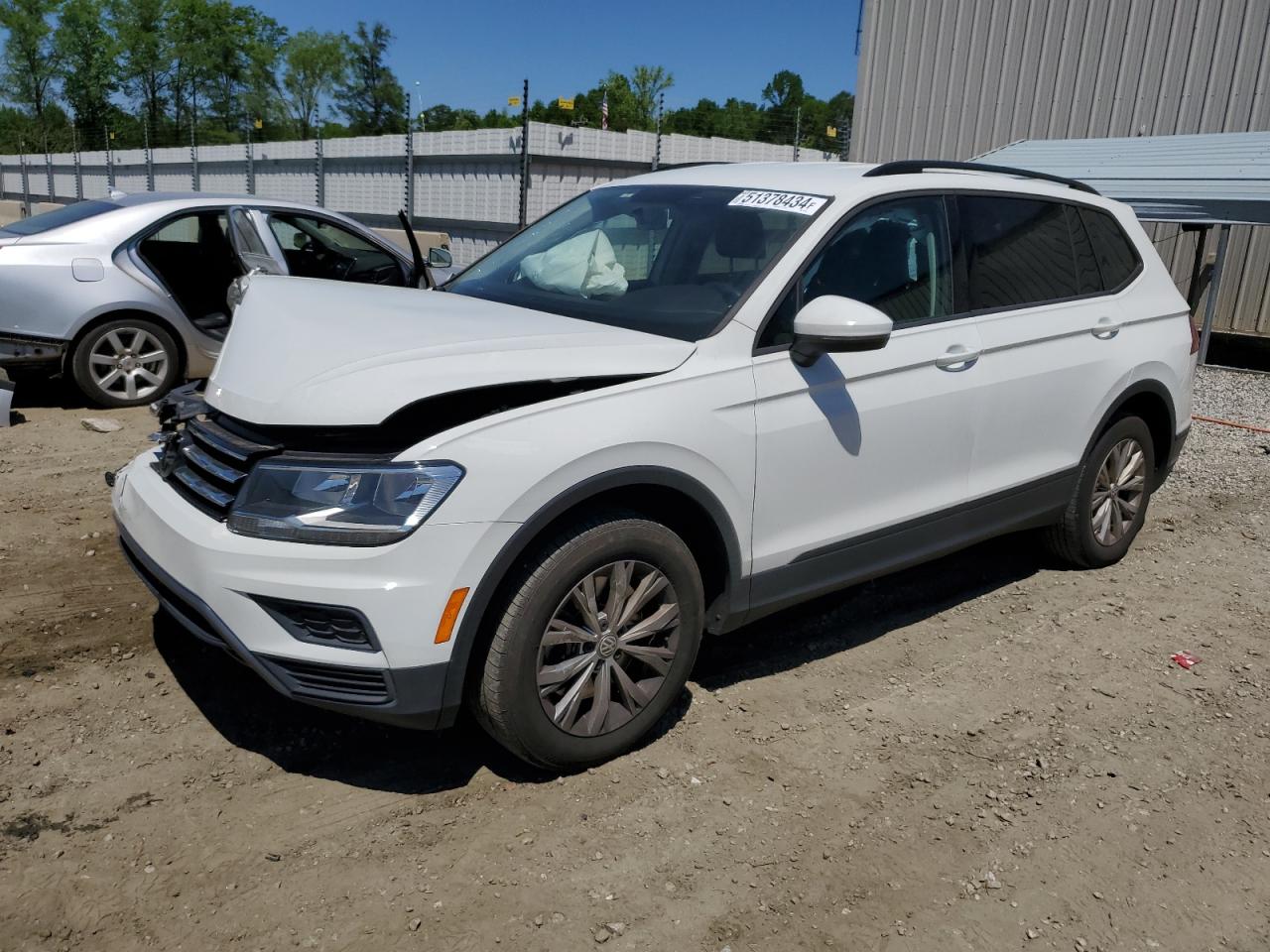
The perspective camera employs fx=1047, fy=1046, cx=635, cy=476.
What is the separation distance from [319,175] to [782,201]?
18871mm

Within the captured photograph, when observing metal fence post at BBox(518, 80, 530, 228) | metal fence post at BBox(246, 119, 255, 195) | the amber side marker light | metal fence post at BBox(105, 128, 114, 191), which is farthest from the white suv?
metal fence post at BBox(105, 128, 114, 191)

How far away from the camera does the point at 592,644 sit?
307cm

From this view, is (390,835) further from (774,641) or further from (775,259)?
(775,259)

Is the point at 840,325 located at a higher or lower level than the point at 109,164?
lower

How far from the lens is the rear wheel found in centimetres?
702

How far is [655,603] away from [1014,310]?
2104 millimetres

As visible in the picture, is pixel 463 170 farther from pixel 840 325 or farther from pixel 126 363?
pixel 840 325

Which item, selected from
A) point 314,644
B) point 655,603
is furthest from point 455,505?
point 655,603

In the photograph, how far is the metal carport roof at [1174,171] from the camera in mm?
9336

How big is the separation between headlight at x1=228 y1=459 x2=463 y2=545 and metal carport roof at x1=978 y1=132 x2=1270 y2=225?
817 centimetres

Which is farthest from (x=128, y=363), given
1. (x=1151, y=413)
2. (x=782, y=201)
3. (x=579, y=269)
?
(x=1151, y=413)

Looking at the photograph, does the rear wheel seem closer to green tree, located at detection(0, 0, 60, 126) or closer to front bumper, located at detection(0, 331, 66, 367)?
front bumper, located at detection(0, 331, 66, 367)

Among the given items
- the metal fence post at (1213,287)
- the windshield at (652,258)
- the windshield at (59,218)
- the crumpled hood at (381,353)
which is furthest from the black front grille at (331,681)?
the metal fence post at (1213,287)

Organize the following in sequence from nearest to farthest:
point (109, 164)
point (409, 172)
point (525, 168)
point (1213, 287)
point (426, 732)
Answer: point (426, 732)
point (1213, 287)
point (525, 168)
point (409, 172)
point (109, 164)
